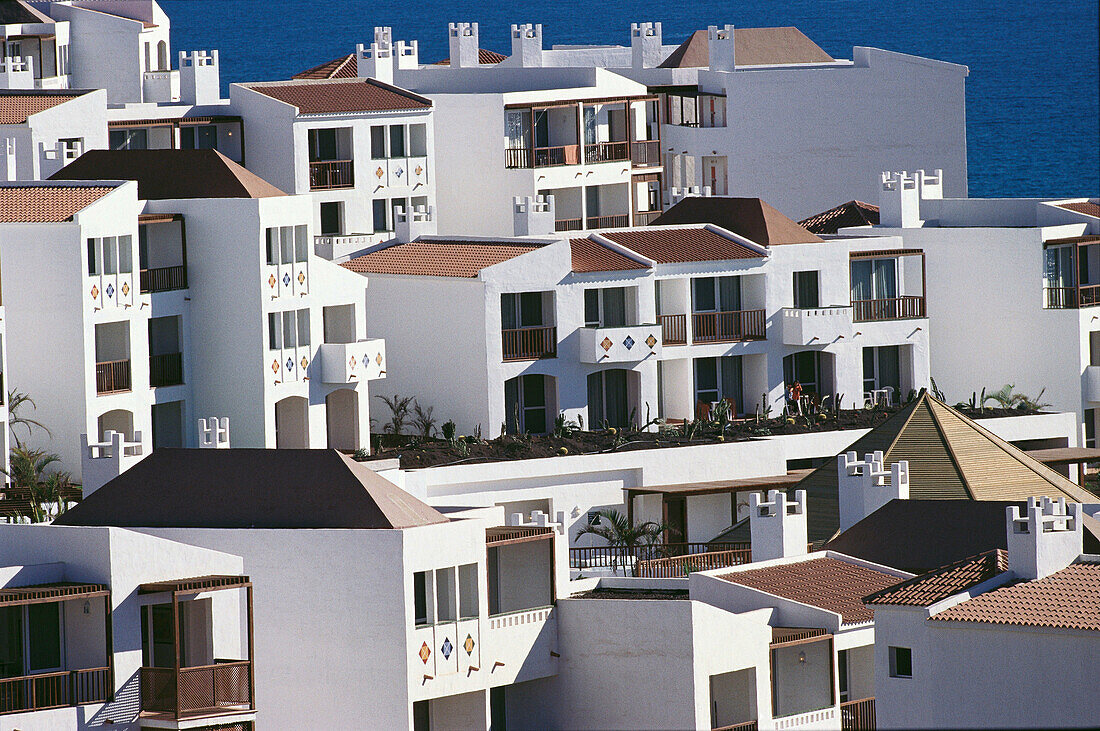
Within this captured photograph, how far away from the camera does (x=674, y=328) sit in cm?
7919

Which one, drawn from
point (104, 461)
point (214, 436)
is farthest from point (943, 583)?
point (214, 436)

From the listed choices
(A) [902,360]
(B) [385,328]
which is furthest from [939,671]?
(A) [902,360]

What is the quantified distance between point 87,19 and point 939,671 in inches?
2874

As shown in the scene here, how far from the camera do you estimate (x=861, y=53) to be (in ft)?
336

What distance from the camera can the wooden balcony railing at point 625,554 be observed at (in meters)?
62.6

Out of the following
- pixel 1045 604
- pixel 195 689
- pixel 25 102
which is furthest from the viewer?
pixel 25 102

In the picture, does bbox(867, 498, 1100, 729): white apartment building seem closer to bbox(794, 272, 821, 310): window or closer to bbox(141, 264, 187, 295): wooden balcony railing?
bbox(141, 264, 187, 295): wooden balcony railing

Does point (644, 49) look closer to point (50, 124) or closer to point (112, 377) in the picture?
point (50, 124)

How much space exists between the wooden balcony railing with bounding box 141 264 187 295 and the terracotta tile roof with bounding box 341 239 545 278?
7.22 m

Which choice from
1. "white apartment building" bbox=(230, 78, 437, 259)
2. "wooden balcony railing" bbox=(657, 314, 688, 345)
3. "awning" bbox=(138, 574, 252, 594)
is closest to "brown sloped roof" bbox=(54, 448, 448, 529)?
"awning" bbox=(138, 574, 252, 594)

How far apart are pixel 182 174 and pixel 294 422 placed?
7.16m

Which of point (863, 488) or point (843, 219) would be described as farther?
point (843, 219)

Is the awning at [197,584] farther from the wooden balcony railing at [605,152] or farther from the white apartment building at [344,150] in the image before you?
the wooden balcony railing at [605,152]

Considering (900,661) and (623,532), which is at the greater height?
(623,532)
